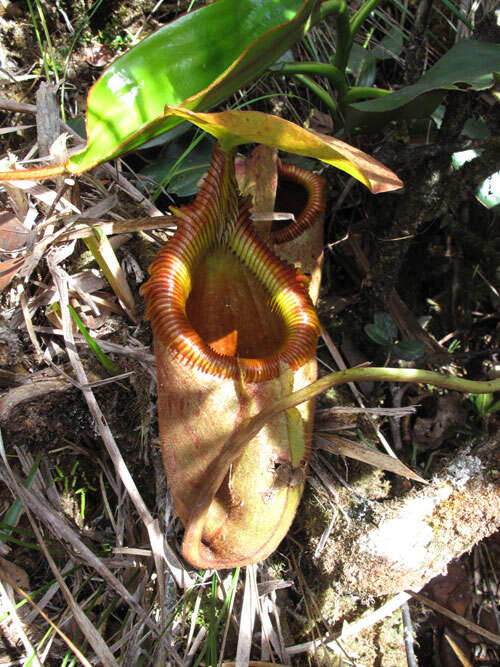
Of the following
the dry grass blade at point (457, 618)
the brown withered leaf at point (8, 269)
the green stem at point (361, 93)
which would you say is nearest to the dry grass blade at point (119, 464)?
the brown withered leaf at point (8, 269)

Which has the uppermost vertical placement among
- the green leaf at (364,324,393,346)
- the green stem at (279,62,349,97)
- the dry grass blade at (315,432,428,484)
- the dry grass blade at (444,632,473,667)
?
the green stem at (279,62,349,97)

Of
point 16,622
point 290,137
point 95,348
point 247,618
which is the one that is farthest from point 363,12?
point 16,622

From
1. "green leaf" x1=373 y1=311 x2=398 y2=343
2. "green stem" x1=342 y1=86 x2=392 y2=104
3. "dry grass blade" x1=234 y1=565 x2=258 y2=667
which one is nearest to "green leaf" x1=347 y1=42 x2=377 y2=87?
"green stem" x1=342 y1=86 x2=392 y2=104

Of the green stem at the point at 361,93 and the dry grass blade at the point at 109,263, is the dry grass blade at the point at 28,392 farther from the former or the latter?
the green stem at the point at 361,93

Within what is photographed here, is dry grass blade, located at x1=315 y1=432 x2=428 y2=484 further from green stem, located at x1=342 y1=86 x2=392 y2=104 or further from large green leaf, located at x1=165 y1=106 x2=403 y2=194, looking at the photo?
green stem, located at x1=342 y1=86 x2=392 y2=104

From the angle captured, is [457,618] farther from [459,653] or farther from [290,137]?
[290,137]

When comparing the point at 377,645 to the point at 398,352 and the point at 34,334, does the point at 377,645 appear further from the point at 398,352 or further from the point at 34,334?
the point at 34,334

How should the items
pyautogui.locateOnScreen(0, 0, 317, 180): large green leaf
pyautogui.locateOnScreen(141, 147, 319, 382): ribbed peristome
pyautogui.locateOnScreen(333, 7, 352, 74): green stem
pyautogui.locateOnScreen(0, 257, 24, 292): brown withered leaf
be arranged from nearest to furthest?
pyautogui.locateOnScreen(0, 0, 317, 180): large green leaf
pyautogui.locateOnScreen(141, 147, 319, 382): ribbed peristome
pyautogui.locateOnScreen(333, 7, 352, 74): green stem
pyautogui.locateOnScreen(0, 257, 24, 292): brown withered leaf
